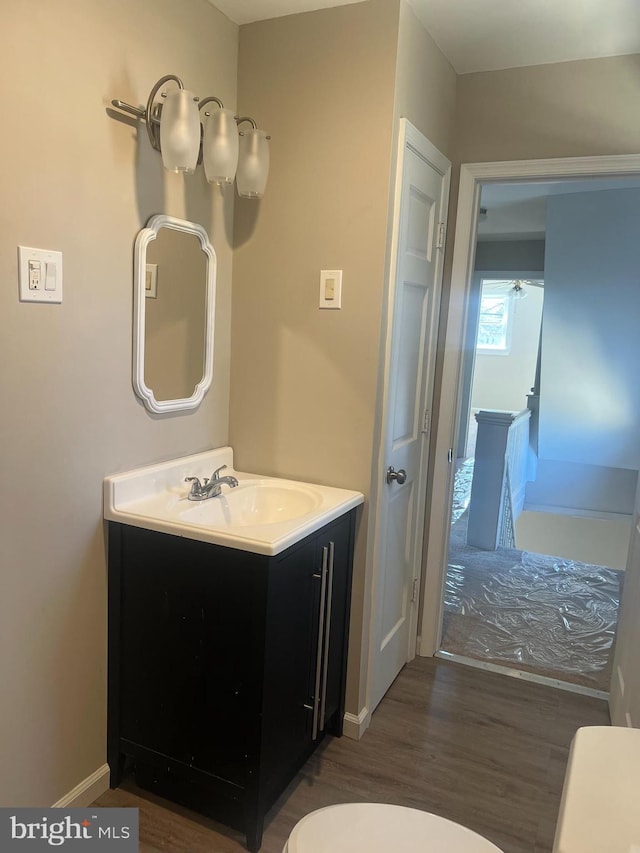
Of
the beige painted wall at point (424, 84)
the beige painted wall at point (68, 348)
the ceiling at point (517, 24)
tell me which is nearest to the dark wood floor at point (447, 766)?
the beige painted wall at point (68, 348)

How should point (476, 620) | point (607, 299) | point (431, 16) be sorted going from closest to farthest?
point (431, 16) → point (476, 620) → point (607, 299)

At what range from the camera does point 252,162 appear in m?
1.92

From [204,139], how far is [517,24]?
1105mm

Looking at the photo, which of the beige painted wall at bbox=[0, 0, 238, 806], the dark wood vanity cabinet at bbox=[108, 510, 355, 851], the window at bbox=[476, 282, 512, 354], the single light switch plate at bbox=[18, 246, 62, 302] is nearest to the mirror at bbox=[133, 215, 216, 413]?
the beige painted wall at bbox=[0, 0, 238, 806]

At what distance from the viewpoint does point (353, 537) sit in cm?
208

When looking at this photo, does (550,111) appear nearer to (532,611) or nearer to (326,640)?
(326,640)

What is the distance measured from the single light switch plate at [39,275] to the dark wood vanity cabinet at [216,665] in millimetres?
667

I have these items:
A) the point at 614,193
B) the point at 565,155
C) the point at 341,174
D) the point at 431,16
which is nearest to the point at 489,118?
the point at 565,155

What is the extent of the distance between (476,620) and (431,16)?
101 inches

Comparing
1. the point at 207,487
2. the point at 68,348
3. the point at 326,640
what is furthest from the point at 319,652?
the point at 68,348

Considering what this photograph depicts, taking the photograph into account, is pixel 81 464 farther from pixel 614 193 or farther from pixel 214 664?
pixel 614 193

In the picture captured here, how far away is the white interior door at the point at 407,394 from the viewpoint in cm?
210

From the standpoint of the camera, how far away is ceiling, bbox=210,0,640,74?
6.28ft

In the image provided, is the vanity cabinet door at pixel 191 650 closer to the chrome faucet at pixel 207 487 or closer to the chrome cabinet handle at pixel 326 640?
the chrome faucet at pixel 207 487
